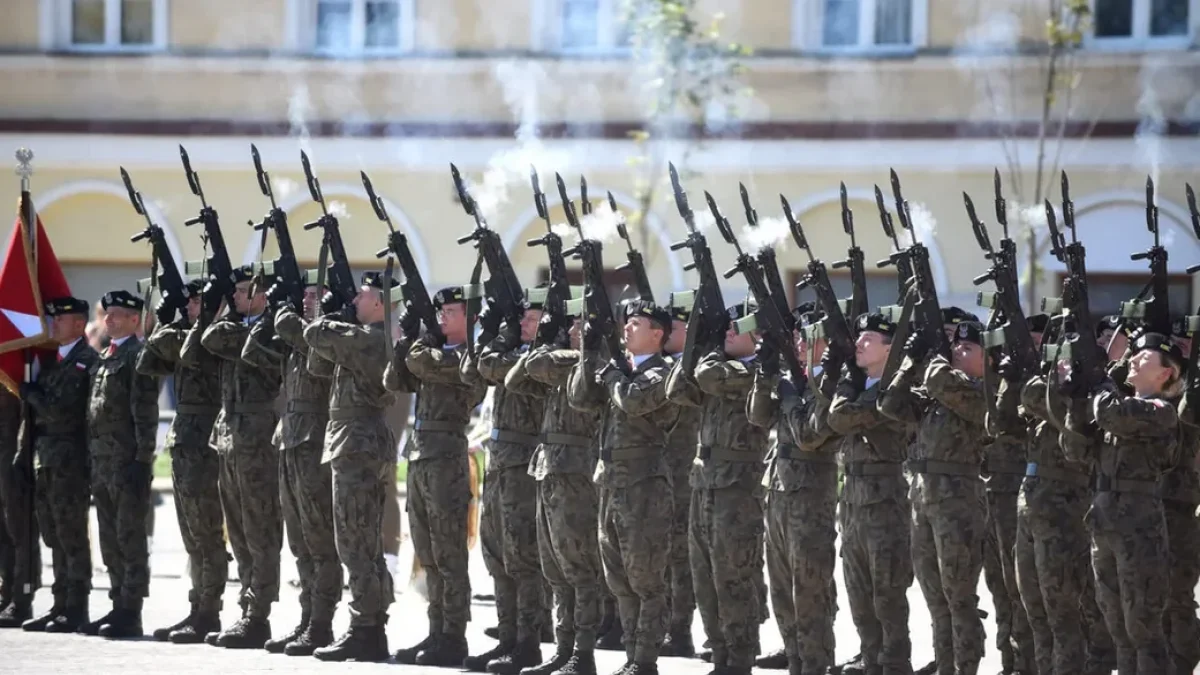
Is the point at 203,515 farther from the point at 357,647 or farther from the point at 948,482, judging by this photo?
the point at 948,482

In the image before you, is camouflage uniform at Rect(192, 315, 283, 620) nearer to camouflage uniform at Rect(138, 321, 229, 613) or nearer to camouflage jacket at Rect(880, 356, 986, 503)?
camouflage uniform at Rect(138, 321, 229, 613)

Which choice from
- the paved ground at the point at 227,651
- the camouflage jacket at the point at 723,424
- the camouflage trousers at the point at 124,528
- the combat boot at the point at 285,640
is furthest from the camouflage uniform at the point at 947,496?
the camouflage trousers at the point at 124,528

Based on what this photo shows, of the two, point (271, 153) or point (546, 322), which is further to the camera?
point (271, 153)

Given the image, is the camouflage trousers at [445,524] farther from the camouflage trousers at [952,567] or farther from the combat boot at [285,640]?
the camouflage trousers at [952,567]

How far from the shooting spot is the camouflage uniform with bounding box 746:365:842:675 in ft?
32.0

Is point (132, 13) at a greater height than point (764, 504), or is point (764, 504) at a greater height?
point (132, 13)

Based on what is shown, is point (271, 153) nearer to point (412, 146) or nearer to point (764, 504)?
point (412, 146)

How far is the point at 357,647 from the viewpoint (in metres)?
10.9

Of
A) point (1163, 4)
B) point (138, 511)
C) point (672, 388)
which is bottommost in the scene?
point (138, 511)

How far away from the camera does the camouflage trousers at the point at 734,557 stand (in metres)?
10.0

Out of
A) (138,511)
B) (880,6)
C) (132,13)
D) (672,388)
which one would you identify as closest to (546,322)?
(672,388)

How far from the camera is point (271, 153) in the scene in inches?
821

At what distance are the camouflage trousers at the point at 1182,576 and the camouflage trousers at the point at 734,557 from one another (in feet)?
5.68

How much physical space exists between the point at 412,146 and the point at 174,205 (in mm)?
2410
